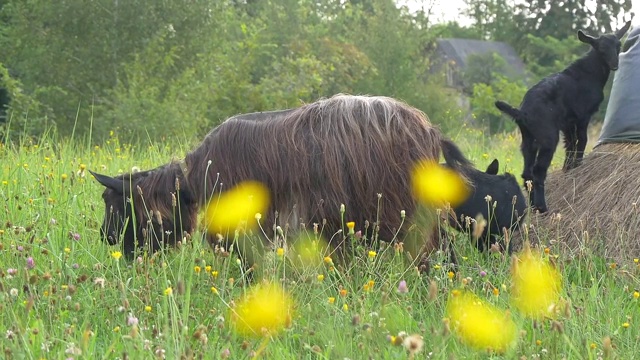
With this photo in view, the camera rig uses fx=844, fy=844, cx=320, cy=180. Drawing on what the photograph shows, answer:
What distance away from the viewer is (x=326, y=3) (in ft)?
130

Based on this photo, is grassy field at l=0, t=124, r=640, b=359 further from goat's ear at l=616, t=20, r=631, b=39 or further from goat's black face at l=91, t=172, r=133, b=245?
goat's ear at l=616, t=20, r=631, b=39

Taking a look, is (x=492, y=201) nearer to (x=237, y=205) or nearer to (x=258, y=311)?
(x=237, y=205)

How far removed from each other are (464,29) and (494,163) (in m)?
61.0

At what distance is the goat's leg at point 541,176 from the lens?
19.1 ft

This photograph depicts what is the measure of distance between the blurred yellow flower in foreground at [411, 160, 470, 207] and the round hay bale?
600mm

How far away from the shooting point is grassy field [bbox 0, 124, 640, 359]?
2812 millimetres

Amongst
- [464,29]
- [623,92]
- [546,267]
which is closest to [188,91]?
[623,92]

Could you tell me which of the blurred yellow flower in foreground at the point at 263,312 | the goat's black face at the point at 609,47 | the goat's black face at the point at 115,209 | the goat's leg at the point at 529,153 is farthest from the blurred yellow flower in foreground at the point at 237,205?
the goat's black face at the point at 609,47

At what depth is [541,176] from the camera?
5.88 m

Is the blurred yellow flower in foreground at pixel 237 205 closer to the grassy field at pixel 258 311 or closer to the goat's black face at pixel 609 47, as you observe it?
the grassy field at pixel 258 311

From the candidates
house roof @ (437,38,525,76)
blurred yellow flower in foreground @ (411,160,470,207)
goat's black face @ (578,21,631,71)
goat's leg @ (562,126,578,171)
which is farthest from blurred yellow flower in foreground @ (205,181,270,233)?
house roof @ (437,38,525,76)

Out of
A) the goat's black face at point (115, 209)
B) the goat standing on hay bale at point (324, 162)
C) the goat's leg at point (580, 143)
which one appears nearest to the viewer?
the goat standing on hay bale at point (324, 162)

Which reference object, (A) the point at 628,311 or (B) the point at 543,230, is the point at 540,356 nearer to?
(A) the point at 628,311

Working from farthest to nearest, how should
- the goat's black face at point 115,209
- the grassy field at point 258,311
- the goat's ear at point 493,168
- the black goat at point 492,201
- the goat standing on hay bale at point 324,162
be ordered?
the goat's ear at point 493,168, the black goat at point 492,201, the goat's black face at point 115,209, the goat standing on hay bale at point 324,162, the grassy field at point 258,311
